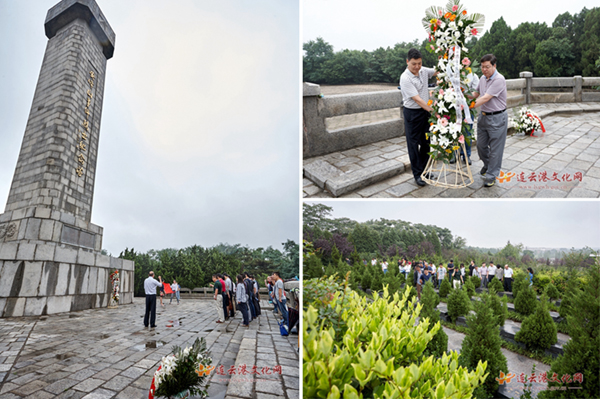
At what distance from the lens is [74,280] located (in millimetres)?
7613

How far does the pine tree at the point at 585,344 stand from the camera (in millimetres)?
2439

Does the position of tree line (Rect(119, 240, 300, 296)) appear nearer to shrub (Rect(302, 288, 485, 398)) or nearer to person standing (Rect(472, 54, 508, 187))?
person standing (Rect(472, 54, 508, 187))

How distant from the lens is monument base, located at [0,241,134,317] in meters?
6.34

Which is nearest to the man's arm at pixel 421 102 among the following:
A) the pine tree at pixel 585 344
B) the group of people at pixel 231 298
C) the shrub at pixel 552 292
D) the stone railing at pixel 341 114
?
the stone railing at pixel 341 114

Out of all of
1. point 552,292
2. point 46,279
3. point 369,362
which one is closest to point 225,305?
point 46,279

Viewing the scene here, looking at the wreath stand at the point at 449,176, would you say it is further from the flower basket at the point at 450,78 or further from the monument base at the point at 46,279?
the monument base at the point at 46,279

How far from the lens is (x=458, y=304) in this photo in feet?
18.0

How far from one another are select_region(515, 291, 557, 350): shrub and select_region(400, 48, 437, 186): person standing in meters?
2.25

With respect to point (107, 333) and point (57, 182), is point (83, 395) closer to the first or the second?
point (107, 333)

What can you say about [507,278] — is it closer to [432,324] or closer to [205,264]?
[432,324]

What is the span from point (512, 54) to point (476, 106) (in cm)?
2207

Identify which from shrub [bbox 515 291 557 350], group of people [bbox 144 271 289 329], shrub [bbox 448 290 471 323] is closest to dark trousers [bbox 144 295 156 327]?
group of people [bbox 144 271 289 329]

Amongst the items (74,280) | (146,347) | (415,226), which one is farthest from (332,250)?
(74,280)

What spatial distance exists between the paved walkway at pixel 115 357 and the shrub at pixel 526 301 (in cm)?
475
